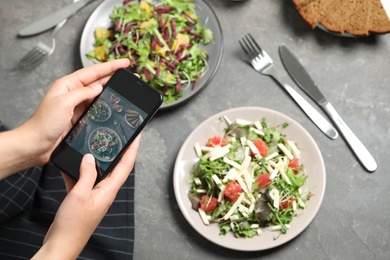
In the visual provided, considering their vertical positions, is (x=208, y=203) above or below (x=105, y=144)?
below

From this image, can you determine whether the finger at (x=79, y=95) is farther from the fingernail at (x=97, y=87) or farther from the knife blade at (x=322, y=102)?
the knife blade at (x=322, y=102)

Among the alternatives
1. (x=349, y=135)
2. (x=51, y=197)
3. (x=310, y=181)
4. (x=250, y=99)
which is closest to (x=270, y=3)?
(x=250, y=99)

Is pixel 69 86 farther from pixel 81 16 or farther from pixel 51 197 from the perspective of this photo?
pixel 81 16

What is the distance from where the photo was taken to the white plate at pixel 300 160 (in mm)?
1917

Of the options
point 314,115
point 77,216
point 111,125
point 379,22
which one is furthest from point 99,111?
point 379,22

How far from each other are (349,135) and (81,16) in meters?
1.26

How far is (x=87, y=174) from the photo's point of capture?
5.02 ft

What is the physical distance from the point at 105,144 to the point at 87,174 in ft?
0.58

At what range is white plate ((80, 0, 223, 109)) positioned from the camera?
2.07m

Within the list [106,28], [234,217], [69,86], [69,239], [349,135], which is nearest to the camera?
[69,239]

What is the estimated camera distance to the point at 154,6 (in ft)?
7.20

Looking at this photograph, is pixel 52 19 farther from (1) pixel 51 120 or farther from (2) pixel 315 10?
(2) pixel 315 10

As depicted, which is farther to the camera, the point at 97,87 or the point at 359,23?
the point at 359,23

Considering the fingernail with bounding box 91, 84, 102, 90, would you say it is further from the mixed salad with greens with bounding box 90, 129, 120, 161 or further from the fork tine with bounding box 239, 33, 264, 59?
the fork tine with bounding box 239, 33, 264, 59
